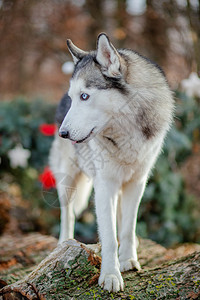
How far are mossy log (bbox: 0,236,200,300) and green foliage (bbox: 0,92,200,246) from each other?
255 cm

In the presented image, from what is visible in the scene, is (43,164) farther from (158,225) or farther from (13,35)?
(13,35)

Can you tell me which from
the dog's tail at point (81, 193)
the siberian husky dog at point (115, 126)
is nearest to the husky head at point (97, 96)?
the siberian husky dog at point (115, 126)

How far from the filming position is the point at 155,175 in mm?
5215

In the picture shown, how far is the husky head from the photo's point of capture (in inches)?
94.7

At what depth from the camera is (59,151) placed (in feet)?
12.6

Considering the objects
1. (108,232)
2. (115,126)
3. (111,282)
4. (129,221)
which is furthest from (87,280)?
(115,126)

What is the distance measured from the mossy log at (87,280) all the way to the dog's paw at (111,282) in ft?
0.11

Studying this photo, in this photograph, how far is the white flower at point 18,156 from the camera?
5.03m

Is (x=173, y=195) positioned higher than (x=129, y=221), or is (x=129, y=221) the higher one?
(x=129, y=221)

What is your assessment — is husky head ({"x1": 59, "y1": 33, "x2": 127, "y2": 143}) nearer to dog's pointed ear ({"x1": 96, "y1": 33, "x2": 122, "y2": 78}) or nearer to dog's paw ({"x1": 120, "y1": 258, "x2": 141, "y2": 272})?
dog's pointed ear ({"x1": 96, "y1": 33, "x2": 122, "y2": 78})

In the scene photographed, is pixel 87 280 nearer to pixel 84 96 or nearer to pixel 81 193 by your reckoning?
pixel 84 96

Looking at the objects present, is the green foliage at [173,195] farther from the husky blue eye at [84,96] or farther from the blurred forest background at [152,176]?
the husky blue eye at [84,96]

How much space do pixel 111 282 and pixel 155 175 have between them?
313 cm

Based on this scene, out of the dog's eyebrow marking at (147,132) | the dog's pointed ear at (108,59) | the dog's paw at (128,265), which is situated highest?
the dog's pointed ear at (108,59)
